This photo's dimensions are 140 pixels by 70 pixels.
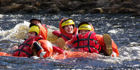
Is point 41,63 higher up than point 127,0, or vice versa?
point 127,0

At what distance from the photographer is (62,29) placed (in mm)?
9875

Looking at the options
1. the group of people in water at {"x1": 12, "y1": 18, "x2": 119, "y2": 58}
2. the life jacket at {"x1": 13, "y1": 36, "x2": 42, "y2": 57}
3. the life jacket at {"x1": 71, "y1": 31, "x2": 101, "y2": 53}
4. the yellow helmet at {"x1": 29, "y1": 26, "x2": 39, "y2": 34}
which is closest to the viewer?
the group of people in water at {"x1": 12, "y1": 18, "x2": 119, "y2": 58}

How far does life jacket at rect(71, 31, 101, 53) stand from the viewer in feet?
27.2

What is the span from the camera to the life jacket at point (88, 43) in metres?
8.28

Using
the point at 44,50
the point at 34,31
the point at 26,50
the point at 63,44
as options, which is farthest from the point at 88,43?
the point at 26,50

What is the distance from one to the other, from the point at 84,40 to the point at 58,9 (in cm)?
1894

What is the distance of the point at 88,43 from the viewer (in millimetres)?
8297

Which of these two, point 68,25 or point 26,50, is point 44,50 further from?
point 68,25

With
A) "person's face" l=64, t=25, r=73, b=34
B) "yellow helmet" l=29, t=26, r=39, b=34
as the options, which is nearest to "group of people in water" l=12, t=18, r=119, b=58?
"yellow helmet" l=29, t=26, r=39, b=34

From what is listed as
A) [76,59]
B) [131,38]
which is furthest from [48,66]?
[131,38]

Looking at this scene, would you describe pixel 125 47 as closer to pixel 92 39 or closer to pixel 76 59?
pixel 92 39

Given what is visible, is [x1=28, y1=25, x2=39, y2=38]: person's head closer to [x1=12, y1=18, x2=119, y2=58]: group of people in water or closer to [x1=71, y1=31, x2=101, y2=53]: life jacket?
[x1=12, y1=18, x2=119, y2=58]: group of people in water

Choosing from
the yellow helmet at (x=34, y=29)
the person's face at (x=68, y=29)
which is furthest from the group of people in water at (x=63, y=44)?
the person's face at (x=68, y=29)

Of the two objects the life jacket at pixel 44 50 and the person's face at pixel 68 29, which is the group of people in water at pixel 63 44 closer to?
the life jacket at pixel 44 50
